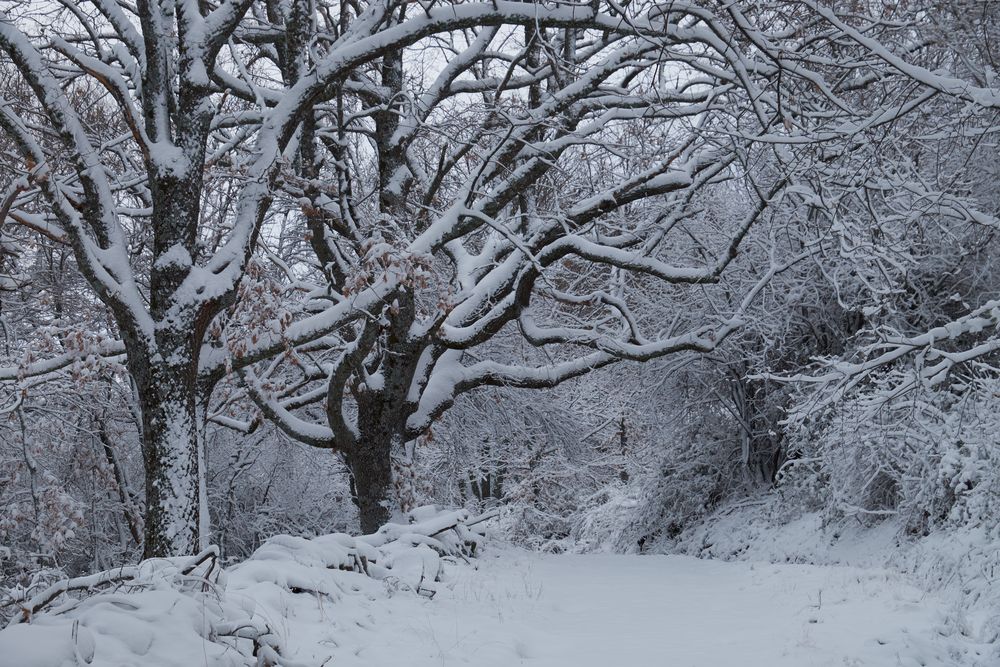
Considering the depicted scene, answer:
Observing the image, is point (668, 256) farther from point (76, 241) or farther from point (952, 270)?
point (76, 241)

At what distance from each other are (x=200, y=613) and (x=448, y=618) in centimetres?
272

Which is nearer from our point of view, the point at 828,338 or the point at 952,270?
the point at 952,270

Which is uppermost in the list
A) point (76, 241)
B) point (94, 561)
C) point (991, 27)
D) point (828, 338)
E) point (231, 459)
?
point (991, 27)

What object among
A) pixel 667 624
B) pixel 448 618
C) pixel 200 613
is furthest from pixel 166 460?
pixel 667 624

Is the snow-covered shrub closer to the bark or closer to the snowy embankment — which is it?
the snowy embankment

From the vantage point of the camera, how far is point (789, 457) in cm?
1527

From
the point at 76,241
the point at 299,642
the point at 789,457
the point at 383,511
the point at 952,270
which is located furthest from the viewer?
the point at 789,457

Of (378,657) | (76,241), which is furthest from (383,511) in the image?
(378,657)

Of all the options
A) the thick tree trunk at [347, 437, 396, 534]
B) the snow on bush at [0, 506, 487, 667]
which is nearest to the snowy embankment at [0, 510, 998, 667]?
the snow on bush at [0, 506, 487, 667]

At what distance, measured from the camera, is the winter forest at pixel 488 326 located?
5.95 meters

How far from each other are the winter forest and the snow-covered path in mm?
51

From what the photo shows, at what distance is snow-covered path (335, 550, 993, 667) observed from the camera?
5469mm

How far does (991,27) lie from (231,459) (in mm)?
14081

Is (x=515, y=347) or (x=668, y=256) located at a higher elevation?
(x=668, y=256)
